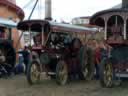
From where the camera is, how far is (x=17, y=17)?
23984 mm

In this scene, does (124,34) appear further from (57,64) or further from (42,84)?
(42,84)

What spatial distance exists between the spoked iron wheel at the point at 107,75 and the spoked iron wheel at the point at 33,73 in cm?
244

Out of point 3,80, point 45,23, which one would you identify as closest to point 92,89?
point 45,23

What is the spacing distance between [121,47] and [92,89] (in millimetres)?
1782

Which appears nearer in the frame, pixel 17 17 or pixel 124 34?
pixel 124 34

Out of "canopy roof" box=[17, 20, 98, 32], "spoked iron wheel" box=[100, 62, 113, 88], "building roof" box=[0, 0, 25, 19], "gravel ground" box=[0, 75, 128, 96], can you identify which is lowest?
"gravel ground" box=[0, 75, 128, 96]

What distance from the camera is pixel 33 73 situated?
13.3m

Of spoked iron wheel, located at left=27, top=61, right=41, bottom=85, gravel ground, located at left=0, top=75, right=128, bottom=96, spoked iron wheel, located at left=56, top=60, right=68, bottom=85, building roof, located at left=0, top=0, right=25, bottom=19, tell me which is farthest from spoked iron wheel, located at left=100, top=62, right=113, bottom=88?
building roof, located at left=0, top=0, right=25, bottom=19

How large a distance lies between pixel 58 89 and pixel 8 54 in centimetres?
505

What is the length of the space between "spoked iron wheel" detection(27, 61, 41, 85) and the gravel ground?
236 millimetres

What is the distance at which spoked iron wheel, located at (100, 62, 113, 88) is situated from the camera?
12.2 metres

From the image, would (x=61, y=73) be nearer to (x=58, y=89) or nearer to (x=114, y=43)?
(x=58, y=89)

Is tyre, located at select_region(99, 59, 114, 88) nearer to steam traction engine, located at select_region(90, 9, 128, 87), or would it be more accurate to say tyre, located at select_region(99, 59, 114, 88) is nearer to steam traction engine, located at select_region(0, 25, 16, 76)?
steam traction engine, located at select_region(90, 9, 128, 87)

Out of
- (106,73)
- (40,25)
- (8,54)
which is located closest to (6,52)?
(8,54)
